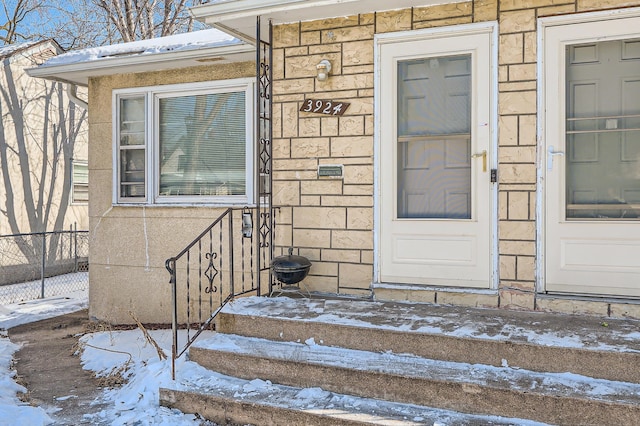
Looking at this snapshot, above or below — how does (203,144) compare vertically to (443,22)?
below

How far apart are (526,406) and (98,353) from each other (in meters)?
3.74

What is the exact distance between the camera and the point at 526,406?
2703 millimetres

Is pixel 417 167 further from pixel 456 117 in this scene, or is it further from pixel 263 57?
pixel 263 57

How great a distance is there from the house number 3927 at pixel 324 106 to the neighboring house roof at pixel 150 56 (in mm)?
1028

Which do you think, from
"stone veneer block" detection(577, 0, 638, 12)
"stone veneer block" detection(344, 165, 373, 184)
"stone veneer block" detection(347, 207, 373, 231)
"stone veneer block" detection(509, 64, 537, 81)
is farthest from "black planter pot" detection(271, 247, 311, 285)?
"stone veneer block" detection(577, 0, 638, 12)

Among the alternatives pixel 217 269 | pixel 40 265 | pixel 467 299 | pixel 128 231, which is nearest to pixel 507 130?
pixel 467 299

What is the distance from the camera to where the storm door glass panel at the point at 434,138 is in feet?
13.0

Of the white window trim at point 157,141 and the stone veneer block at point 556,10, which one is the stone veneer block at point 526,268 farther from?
the white window trim at point 157,141

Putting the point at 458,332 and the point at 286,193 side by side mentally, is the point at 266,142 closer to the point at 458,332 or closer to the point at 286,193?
the point at 286,193

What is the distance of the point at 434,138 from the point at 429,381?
1.89 meters

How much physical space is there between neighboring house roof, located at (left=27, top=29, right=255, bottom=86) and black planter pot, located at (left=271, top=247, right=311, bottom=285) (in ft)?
6.95

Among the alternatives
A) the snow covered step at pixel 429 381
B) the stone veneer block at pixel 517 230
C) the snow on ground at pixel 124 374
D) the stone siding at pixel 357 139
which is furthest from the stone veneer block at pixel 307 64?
the snow on ground at pixel 124 374

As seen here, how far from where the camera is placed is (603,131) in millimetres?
3652

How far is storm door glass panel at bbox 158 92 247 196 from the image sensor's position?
5492 mm
